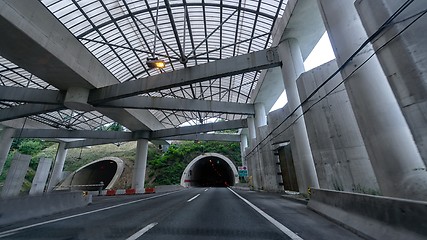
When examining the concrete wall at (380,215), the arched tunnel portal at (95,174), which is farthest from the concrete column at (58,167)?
the concrete wall at (380,215)

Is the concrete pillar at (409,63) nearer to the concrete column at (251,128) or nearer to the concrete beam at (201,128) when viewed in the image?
the concrete column at (251,128)

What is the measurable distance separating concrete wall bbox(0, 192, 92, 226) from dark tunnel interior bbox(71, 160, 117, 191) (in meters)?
32.6

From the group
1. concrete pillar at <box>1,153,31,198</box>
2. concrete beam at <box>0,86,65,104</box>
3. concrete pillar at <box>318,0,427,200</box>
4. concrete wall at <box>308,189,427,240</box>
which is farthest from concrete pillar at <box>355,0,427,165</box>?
concrete pillar at <box>1,153,31,198</box>

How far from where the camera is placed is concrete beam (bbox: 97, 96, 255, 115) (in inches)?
668

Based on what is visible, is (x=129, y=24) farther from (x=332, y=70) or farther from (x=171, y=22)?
(x=332, y=70)

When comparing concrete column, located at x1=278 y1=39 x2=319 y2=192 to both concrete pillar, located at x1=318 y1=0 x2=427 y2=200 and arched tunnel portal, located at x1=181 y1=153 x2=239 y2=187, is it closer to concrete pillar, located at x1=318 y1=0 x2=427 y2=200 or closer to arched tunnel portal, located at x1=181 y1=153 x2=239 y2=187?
concrete pillar, located at x1=318 y1=0 x2=427 y2=200

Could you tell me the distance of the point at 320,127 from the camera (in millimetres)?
9000

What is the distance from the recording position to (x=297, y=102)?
1167 centimetres

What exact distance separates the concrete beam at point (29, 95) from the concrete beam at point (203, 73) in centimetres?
357

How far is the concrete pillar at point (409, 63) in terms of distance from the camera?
12.8 ft

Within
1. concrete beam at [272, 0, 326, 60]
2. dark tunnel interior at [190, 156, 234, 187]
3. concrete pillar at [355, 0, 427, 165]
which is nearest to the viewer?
concrete pillar at [355, 0, 427, 165]

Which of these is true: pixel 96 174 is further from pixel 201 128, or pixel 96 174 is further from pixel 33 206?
pixel 33 206

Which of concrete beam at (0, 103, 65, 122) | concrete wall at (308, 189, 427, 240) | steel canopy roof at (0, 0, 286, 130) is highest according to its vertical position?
steel canopy roof at (0, 0, 286, 130)

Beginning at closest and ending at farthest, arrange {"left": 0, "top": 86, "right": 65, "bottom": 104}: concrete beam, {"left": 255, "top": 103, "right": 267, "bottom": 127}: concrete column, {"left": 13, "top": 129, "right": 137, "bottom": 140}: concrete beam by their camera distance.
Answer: {"left": 0, "top": 86, "right": 65, "bottom": 104}: concrete beam → {"left": 255, "top": 103, "right": 267, "bottom": 127}: concrete column → {"left": 13, "top": 129, "right": 137, "bottom": 140}: concrete beam
